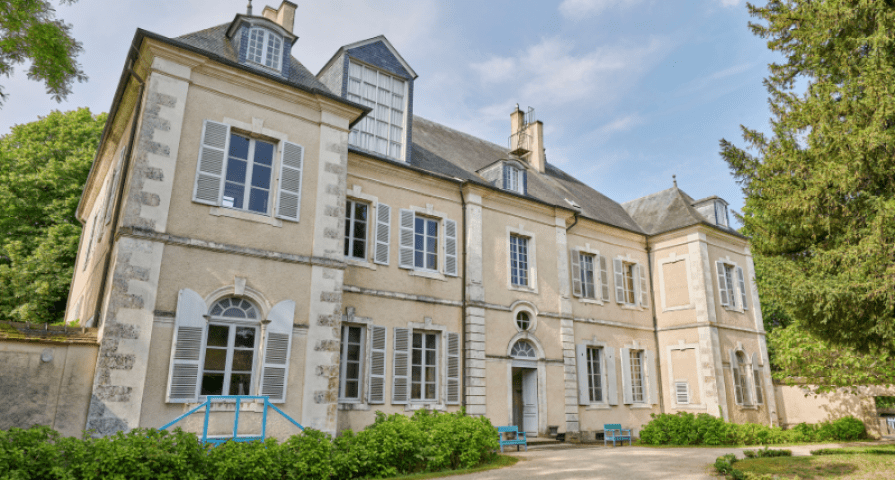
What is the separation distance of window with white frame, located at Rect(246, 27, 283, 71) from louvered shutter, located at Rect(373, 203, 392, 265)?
3.62m

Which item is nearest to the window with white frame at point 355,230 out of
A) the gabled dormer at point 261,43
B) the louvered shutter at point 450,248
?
the louvered shutter at point 450,248

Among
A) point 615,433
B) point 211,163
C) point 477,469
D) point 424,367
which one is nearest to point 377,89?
point 211,163

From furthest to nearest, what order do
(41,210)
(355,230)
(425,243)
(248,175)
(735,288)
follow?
(735,288) → (41,210) → (425,243) → (355,230) → (248,175)

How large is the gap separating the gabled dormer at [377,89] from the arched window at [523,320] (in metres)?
4.90

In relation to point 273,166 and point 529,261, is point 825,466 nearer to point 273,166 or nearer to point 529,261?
point 529,261

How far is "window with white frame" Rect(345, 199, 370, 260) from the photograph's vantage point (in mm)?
11602

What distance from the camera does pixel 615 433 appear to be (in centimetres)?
1486

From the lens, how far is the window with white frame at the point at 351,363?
1077cm

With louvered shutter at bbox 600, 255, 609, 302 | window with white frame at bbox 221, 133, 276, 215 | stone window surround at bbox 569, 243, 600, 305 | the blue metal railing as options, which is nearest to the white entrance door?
stone window surround at bbox 569, 243, 600, 305

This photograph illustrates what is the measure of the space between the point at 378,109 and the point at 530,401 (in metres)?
8.16

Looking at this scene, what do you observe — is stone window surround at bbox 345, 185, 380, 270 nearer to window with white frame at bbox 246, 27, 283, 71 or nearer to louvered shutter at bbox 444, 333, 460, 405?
louvered shutter at bbox 444, 333, 460, 405

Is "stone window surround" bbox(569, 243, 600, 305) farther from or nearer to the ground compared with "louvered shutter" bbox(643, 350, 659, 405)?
farther from the ground

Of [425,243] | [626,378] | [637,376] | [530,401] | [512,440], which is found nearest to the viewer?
[512,440]

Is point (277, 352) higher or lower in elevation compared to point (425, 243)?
lower
